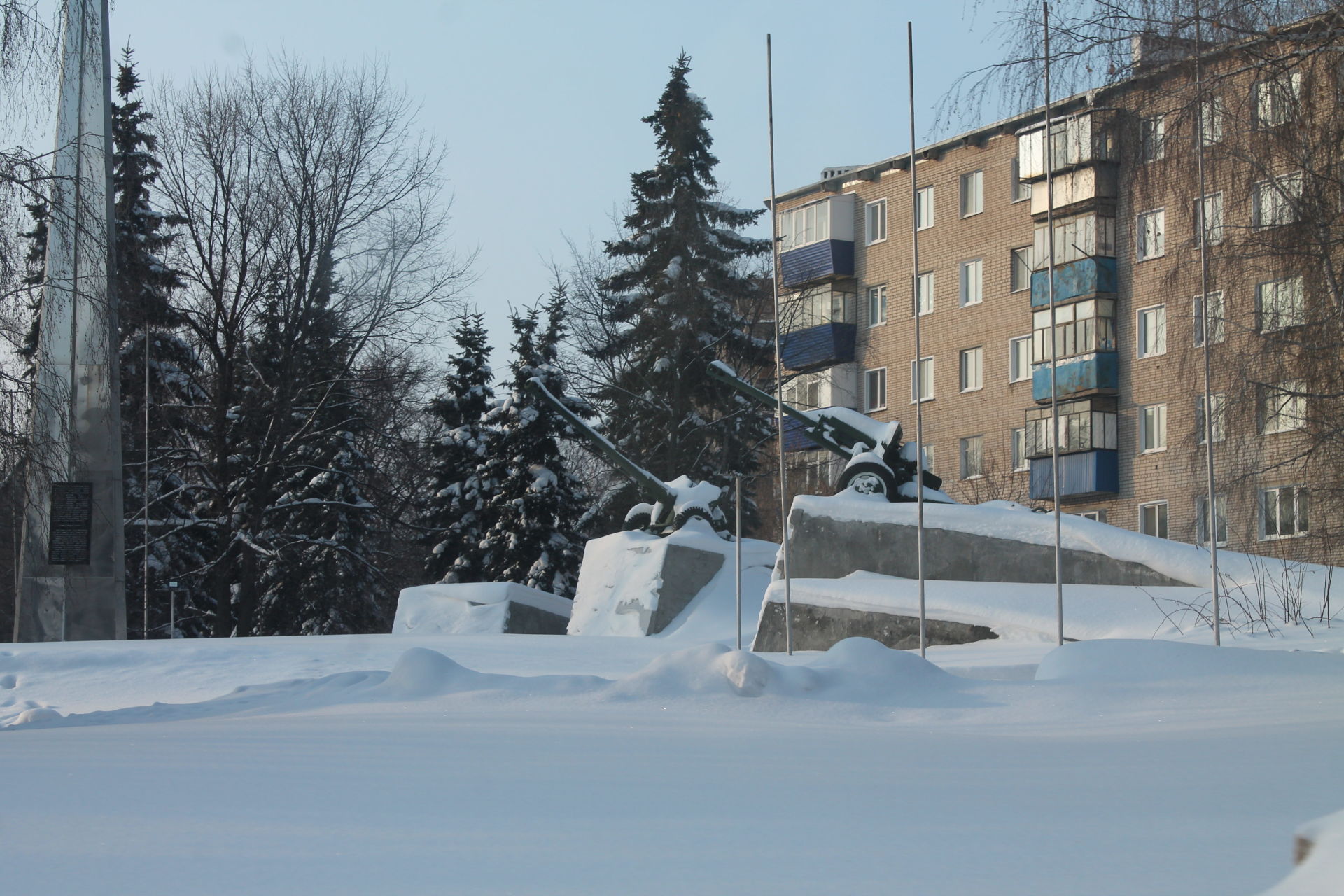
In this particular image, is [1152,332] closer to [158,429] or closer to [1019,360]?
[1019,360]

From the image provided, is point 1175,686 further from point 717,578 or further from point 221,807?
point 717,578

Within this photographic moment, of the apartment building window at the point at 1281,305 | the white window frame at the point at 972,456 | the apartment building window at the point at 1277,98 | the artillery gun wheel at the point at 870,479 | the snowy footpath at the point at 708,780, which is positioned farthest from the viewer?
the white window frame at the point at 972,456

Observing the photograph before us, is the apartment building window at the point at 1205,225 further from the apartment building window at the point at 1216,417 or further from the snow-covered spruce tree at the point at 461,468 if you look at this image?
the snow-covered spruce tree at the point at 461,468

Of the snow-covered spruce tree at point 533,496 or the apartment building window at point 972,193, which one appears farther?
the apartment building window at point 972,193

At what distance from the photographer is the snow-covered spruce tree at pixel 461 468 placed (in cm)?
3281

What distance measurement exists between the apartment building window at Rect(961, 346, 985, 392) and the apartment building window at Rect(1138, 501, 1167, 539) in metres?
5.61

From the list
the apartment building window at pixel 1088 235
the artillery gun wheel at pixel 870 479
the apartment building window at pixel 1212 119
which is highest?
the apartment building window at pixel 1088 235

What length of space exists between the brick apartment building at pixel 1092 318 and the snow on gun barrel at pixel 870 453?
236 cm

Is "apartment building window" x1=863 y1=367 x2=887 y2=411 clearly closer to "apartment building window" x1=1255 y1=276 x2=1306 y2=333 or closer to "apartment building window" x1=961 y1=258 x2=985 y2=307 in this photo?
"apartment building window" x1=961 y1=258 x2=985 y2=307

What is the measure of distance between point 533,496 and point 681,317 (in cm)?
509

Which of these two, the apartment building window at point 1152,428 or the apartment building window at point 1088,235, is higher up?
the apartment building window at point 1088,235

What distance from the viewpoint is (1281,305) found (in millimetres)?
11695

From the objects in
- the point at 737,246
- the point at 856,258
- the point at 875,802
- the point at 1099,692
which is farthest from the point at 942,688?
the point at 856,258

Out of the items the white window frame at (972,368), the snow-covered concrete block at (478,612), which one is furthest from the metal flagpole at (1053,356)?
the white window frame at (972,368)
